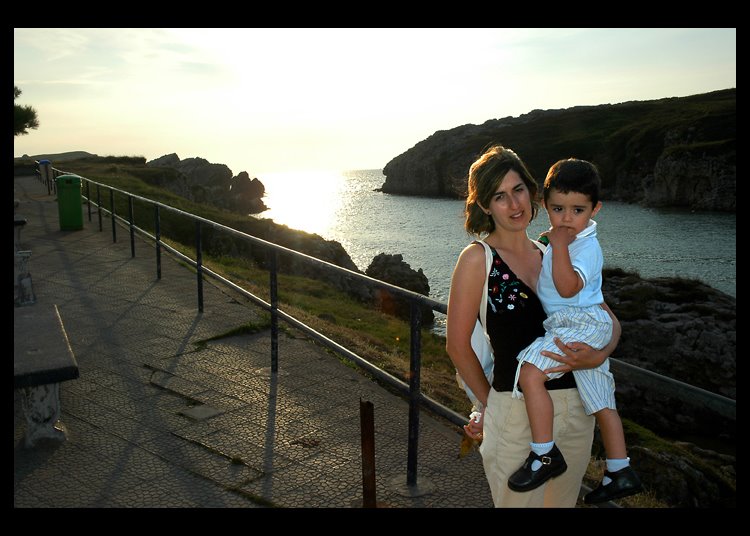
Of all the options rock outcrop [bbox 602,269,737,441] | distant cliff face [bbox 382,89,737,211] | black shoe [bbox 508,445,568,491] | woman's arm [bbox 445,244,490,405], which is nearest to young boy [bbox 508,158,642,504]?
black shoe [bbox 508,445,568,491]

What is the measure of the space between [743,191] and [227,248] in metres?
20.1

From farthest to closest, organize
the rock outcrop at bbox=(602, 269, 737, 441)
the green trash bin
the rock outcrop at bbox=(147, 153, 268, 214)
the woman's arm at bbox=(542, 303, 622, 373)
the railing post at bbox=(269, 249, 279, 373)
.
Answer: the rock outcrop at bbox=(147, 153, 268, 214), the green trash bin, the rock outcrop at bbox=(602, 269, 737, 441), the railing post at bbox=(269, 249, 279, 373), the woman's arm at bbox=(542, 303, 622, 373)

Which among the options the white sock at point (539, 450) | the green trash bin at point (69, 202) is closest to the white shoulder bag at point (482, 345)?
the white sock at point (539, 450)

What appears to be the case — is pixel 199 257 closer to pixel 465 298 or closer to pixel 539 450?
pixel 465 298

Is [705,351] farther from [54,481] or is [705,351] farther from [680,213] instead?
[680,213]

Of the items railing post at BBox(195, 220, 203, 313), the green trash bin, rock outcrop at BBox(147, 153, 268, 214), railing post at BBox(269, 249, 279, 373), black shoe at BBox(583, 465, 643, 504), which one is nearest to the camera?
black shoe at BBox(583, 465, 643, 504)

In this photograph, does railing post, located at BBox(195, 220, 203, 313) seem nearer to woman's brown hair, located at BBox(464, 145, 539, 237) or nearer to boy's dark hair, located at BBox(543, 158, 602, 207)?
woman's brown hair, located at BBox(464, 145, 539, 237)

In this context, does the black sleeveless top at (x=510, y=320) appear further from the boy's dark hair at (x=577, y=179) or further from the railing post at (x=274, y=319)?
→ the railing post at (x=274, y=319)

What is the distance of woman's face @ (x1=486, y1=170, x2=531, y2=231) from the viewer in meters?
2.34

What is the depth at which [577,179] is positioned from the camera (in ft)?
7.66

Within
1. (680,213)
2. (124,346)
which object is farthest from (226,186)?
(124,346)

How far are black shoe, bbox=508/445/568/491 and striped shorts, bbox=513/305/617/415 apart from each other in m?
0.21

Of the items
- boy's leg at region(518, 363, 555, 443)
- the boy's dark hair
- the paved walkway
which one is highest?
the boy's dark hair

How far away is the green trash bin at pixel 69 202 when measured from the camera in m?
14.4
